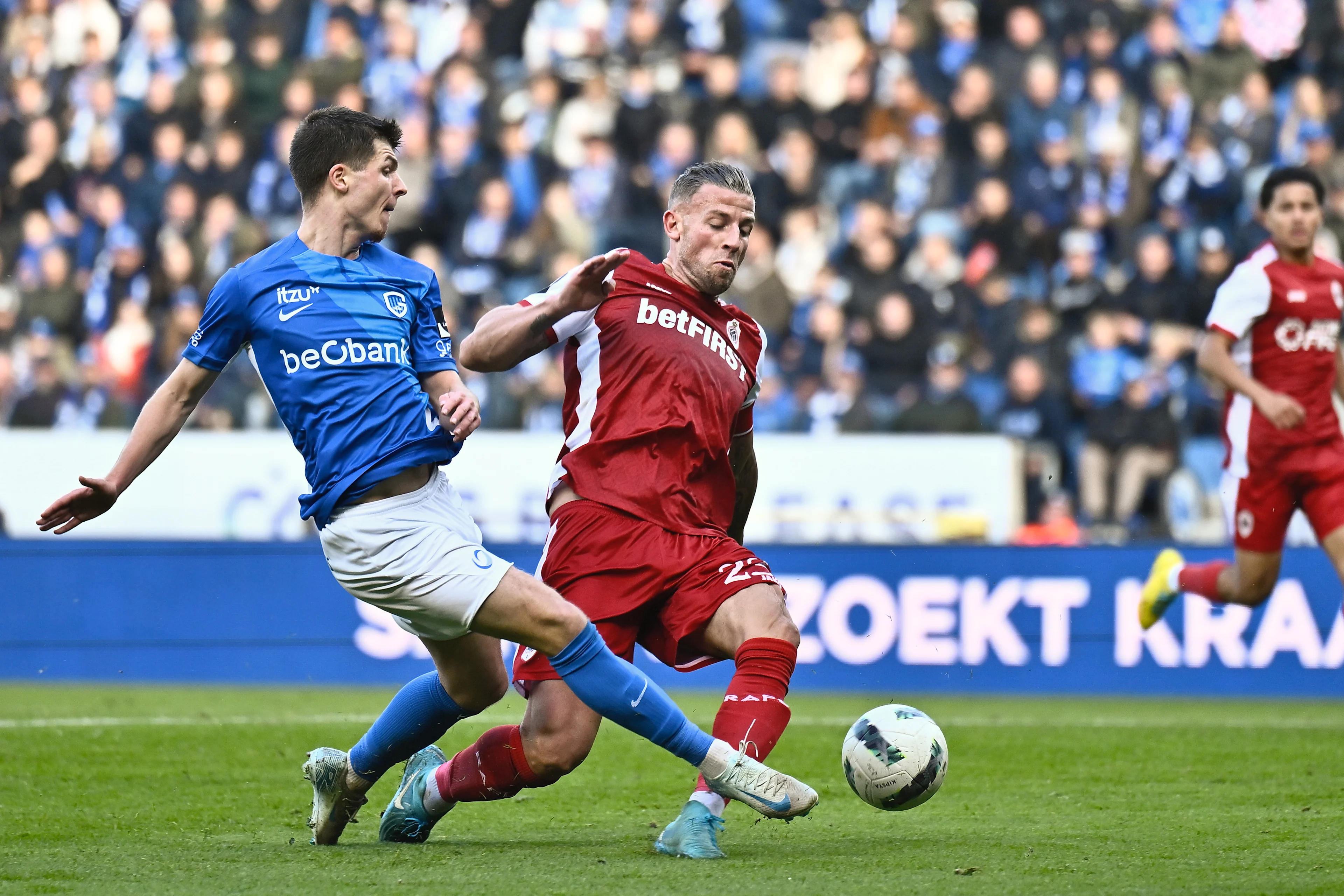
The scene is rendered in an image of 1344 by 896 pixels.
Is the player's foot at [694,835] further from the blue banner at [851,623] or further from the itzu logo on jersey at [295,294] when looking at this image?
the blue banner at [851,623]

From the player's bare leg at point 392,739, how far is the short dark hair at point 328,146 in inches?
54.3

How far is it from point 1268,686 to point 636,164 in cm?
726

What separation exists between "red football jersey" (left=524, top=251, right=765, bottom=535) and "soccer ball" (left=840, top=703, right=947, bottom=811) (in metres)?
0.76

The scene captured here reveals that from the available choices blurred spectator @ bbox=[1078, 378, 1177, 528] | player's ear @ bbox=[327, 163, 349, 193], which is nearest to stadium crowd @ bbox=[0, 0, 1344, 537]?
blurred spectator @ bbox=[1078, 378, 1177, 528]

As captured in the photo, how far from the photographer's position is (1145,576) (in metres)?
11.0

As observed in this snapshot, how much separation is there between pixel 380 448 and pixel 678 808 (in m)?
2.06

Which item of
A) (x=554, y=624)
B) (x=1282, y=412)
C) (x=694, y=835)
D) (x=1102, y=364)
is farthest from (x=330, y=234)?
(x=1102, y=364)

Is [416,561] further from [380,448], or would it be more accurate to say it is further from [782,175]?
[782,175]

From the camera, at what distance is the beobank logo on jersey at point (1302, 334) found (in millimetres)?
8469

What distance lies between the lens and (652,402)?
17.7 feet

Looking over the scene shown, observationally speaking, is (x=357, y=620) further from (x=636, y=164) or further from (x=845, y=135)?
(x=845, y=135)

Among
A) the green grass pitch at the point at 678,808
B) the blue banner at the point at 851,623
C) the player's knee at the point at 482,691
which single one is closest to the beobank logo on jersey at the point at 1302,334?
the green grass pitch at the point at 678,808

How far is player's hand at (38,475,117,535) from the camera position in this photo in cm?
485

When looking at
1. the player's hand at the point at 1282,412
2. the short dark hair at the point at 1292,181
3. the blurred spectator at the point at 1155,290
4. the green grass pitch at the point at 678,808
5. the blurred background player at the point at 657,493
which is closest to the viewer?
the green grass pitch at the point at 678,808
